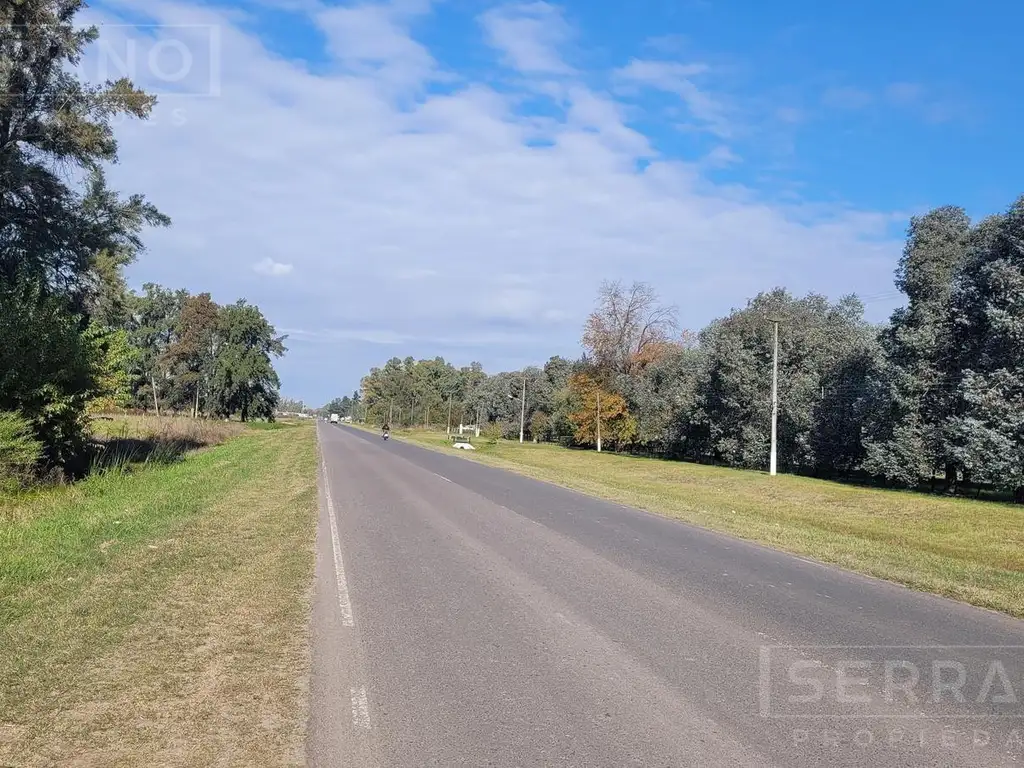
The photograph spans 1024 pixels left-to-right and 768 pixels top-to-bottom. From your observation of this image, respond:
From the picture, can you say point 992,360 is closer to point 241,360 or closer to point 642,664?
point 642,664

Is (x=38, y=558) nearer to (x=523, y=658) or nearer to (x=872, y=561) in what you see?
(x=523, y=658)

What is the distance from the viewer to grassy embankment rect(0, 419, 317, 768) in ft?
14.7

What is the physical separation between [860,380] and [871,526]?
24.3m

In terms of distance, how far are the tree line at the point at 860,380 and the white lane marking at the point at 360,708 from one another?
25452 mm

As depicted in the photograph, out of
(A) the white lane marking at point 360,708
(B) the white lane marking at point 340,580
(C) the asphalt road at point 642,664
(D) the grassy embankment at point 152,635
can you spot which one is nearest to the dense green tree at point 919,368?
(C) the asphalt road at point 642,664

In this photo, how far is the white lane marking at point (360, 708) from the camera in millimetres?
4832

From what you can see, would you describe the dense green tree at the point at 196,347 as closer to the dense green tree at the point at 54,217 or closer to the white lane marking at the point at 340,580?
the dense green tree at the point at 54,217

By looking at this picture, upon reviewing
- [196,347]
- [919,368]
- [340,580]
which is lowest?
[340,580]

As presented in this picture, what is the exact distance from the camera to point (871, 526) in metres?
18.8

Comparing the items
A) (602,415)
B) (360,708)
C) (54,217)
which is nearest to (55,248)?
(54,217)

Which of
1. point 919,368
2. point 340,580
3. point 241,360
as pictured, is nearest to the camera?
point 340,580

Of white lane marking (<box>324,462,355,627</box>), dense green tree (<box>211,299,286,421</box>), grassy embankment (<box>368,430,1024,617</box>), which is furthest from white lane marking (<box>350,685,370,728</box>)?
dense green tree (<box>211,299,286,421</box>)

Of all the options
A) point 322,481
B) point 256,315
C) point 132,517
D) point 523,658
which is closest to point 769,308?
point 322,481

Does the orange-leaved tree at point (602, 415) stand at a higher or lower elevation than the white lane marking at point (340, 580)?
higher
